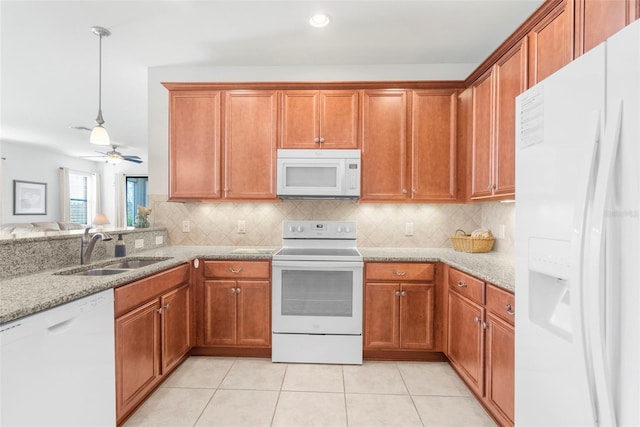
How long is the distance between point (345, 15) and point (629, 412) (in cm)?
249

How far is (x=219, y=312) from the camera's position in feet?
8.28

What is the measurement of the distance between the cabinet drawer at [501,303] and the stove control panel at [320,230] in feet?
4.57

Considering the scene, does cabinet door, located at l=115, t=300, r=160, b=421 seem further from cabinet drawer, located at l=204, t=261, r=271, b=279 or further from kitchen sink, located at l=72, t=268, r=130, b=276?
cabinet drawer, located at l=204, t=261, r=271, b=279

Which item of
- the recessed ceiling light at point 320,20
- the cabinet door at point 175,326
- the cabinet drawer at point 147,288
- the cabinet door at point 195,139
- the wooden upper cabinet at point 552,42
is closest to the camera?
the wooden upper cabinet at point 552,42

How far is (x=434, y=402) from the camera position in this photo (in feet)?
6.57

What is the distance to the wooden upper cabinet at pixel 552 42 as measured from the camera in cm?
152

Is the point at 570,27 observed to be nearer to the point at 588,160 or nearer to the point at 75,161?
the point at 588,160

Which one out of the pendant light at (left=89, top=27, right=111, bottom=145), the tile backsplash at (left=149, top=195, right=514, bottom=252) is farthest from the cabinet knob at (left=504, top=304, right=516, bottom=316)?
the pendant light at (left=89, top=27, right=111, bottom=145)

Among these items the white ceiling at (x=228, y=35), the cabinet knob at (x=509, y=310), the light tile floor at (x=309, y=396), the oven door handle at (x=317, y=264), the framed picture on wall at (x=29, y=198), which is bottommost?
the light tile floor at (x=309, y=396)

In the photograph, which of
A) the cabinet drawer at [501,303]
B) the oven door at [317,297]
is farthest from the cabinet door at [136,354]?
the cabinet drawer at [501,303]

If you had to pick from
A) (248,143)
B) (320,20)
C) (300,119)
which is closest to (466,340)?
(300,119)

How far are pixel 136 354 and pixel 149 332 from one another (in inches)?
5.8

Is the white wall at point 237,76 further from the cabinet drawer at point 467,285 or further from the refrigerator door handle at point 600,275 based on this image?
the refrigerator door handle at point 600,275

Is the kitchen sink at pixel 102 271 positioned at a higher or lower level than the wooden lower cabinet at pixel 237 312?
higher
